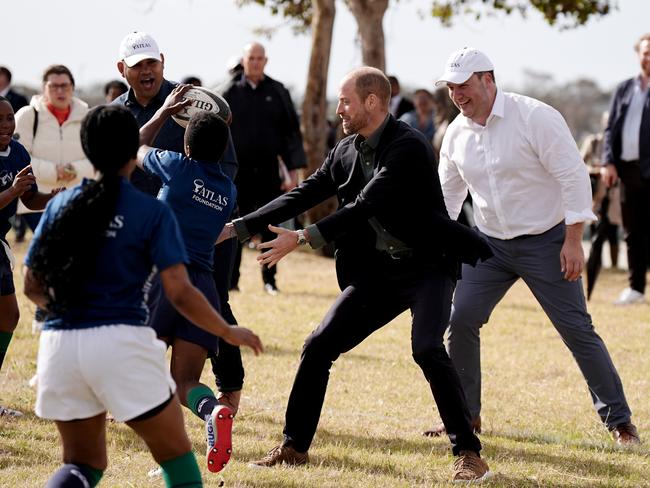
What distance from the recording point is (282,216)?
6.14 meters

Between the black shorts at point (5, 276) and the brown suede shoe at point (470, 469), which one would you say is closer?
the brown suede shoe at point (470, 469)

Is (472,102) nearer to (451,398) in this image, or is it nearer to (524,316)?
(451,398)

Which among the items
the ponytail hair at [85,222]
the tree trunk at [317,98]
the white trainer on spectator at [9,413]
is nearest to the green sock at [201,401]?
the ponytail hair at [85,222]

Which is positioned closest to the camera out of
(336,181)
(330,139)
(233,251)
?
(336,181)

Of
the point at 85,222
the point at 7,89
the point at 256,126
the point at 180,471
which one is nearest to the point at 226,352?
the point at 180,471

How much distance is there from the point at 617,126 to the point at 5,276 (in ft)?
26.0

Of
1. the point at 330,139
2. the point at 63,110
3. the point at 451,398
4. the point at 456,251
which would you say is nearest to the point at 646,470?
the point at 451,398

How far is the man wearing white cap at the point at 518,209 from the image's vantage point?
651 cm

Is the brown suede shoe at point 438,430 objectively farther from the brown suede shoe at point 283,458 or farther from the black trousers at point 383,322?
the brown suede shoe at point 283,458

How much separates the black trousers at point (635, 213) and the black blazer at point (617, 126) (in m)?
0.18

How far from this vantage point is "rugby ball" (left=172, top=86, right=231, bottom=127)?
6.19 m

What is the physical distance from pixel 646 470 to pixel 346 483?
166cm

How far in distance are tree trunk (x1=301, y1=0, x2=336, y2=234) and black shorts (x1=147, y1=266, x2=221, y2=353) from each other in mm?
12099

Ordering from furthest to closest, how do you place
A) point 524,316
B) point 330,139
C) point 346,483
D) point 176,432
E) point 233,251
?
1. point 330,139
2. point 524,316
3. point 233,251
4. point 346,483
5. point 176,432
